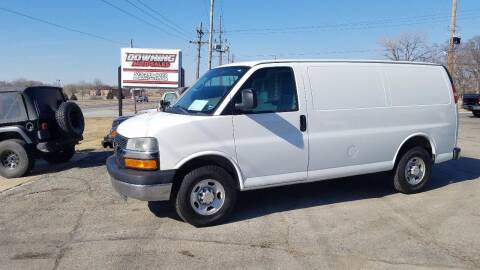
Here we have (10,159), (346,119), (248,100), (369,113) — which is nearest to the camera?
(248,100)

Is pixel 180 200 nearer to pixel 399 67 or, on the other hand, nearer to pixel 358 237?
pixel 358 237

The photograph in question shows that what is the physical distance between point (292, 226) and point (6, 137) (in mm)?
6740

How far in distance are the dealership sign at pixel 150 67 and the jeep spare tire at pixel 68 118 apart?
25.7ft

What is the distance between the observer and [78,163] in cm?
1065

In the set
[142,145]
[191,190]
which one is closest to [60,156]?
[142,145]

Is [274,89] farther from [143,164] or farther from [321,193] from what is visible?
[321,193]

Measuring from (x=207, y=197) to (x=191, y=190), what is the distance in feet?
0.80

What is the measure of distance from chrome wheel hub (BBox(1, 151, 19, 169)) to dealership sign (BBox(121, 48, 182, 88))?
892cm

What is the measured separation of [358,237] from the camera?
16.8 ft

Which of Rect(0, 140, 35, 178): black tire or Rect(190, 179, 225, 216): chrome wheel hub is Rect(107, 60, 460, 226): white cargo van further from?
Rect(0, 140, 35, 178): black tire

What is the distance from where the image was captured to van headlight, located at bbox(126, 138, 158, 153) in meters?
5.17

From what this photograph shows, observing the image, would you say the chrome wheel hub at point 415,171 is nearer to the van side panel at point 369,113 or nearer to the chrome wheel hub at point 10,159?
the van side panel at point 369,113

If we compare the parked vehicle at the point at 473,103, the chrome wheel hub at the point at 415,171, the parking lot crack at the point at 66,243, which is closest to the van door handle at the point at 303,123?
the chrome wheel hub at the point at 415,171

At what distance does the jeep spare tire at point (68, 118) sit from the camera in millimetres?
9398
